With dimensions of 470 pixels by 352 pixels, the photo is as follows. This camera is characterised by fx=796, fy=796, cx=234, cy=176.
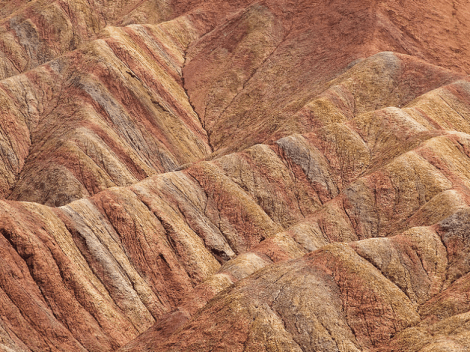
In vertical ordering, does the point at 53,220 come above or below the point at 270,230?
above

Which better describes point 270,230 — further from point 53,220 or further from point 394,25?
point 394,25

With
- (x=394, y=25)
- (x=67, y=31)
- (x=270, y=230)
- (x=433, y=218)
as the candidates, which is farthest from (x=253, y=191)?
(x=67, y=31)

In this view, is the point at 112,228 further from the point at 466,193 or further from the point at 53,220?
the point at 466,193

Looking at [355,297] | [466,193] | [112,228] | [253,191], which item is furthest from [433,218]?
[112,228]

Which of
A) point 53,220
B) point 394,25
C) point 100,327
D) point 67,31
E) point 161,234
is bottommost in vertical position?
point 100,327

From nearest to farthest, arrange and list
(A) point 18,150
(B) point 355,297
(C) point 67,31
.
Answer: (B) point 355,297
(A) point 18,150
(C) point 67,31

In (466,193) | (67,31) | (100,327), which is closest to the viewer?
(100,327)

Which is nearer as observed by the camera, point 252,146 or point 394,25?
point 252,146
